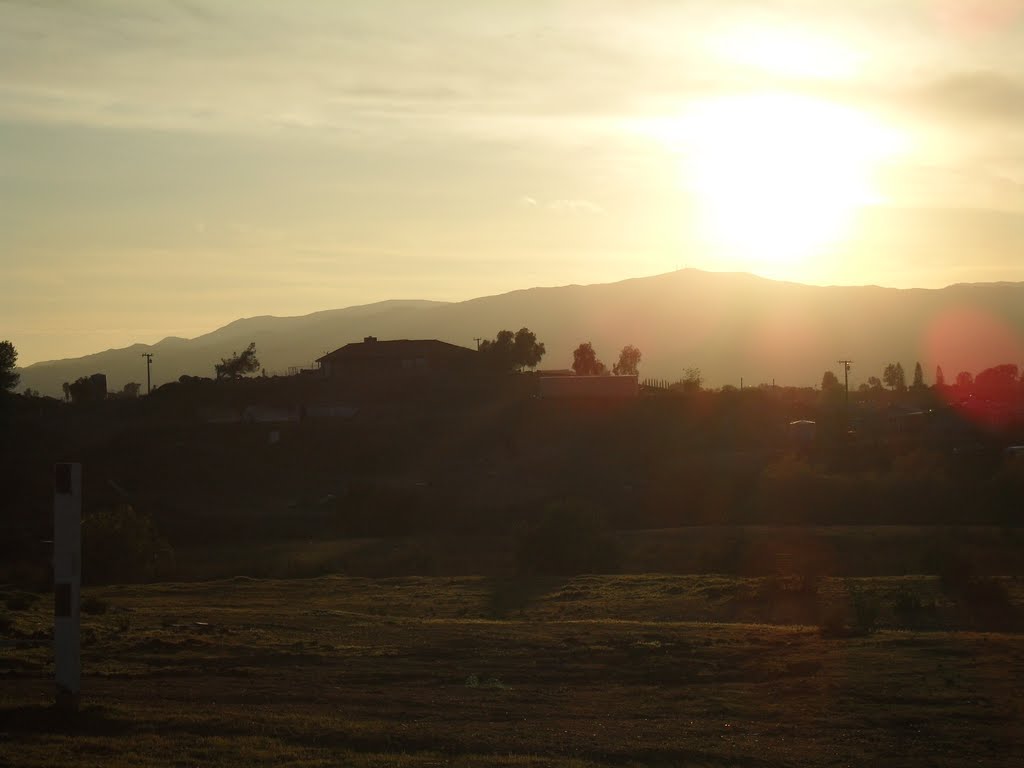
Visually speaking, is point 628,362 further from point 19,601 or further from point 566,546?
point 19,601

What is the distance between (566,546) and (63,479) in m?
31.3

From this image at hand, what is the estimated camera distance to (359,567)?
1715 inches

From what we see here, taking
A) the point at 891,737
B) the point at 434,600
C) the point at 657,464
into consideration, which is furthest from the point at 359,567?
the point at 891,737

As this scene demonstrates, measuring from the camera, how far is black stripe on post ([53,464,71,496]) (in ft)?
35.1

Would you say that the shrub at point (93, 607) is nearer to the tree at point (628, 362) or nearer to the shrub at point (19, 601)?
the shrub at point (19, 601)

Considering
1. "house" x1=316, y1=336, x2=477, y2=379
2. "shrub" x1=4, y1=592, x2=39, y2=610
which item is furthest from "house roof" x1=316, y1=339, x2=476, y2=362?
"shrub" x1=4, y1=592, x2=39, y2=610

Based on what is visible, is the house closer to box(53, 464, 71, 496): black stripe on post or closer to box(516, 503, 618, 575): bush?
box(516, 503, 618, 575): bush

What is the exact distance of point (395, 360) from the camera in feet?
314

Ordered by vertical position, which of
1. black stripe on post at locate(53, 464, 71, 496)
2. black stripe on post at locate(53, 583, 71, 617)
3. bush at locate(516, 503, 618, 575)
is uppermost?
black stripe on post at locate(53, 464, 71, 496)

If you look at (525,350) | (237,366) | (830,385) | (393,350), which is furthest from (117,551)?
(830,385)

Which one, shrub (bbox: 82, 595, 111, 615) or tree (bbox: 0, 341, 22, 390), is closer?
shrub (bbox: 82, 595, 111, 615)

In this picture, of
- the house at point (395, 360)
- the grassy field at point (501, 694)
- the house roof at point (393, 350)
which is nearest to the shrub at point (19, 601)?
the grassy field at point (501, 694)

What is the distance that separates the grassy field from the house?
241ft

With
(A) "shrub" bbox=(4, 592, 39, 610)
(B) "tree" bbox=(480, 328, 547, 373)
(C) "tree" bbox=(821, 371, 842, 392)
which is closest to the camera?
(A) "shrub" bbox=(4, 592, 39, 610)
